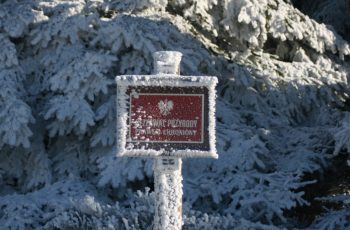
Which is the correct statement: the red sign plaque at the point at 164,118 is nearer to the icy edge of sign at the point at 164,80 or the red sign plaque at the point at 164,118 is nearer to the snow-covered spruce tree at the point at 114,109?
the icy edge of sign at the point at 164,80

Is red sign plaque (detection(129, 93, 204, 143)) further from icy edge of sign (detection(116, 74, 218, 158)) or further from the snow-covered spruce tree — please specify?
the snow-covered spruce tree

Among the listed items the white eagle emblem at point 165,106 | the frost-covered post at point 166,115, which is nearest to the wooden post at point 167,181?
the frost-covered post at point 166,115

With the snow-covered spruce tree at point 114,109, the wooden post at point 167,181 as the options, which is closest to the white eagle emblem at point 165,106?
the wooden post at point 167,181

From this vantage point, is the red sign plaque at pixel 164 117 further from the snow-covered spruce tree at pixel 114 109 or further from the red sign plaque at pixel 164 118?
the snow-covered spruce tree at pixel 114 109

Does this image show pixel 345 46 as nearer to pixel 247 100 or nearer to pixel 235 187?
pixel 247 100

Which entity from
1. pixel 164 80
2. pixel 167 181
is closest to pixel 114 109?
pixel 167 181

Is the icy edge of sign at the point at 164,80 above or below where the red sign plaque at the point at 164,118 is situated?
above

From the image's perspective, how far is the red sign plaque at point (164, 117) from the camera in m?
2.69

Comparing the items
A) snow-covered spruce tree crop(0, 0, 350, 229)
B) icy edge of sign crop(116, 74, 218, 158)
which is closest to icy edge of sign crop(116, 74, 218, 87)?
icy edge of sign crop(116, 74, 218, 158)

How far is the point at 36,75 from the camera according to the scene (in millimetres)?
4441

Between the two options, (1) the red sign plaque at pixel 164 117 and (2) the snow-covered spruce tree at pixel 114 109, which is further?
(2) the snow-covered spruce tree at pixel 114 109

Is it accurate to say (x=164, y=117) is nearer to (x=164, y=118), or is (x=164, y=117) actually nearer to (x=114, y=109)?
(x=164, y=118)

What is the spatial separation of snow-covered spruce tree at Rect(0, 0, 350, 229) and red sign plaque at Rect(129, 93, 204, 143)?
802mm

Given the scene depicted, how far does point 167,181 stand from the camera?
282 centimetres
